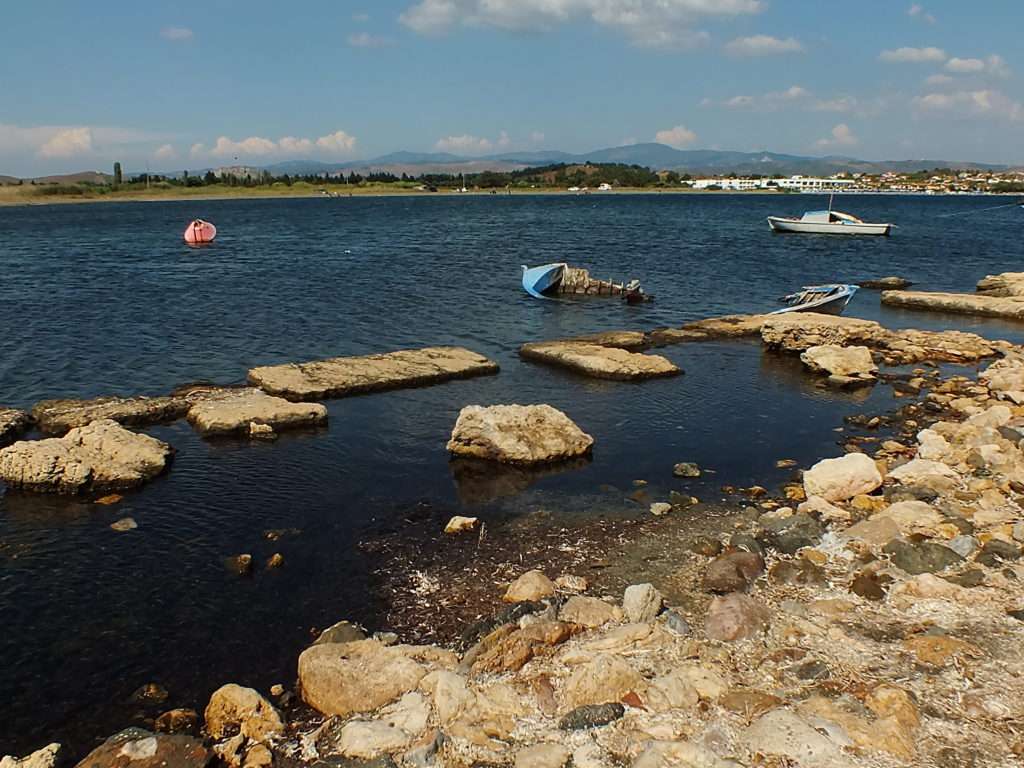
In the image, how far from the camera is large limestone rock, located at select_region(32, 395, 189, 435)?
19734mm

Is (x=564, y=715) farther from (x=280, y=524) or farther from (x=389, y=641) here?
(x=280, y=524)

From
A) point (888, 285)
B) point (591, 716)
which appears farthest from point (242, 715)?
point (888, 285)

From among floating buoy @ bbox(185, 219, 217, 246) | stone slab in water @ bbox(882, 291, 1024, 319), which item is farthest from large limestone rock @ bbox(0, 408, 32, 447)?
floating buoy @ bbox(185, 219, 217, 246)

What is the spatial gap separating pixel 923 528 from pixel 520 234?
80.2 meters

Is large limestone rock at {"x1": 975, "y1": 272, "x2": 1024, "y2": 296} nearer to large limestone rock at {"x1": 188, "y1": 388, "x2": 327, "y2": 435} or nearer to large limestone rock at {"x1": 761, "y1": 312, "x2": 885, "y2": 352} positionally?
large limestone rock at {"x1": 761, "y1": 312, "x2": 885, "y2": 352}

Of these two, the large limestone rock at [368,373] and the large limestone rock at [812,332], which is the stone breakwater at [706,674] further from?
the large limestone rock at [812,332]

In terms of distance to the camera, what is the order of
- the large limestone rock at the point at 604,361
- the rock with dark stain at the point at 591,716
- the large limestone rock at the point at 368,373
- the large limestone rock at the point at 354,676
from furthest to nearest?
1. the large limestone rock at the point at 604,361
2. the large limestone rock at the point at 368,373
3. the large limestone rock at the point at 354,676
4. the rock with dark stain at the point at 591,716

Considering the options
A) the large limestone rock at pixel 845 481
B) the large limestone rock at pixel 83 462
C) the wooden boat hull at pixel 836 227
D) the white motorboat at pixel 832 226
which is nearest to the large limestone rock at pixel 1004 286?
the large limestone rock at pixel 845 481

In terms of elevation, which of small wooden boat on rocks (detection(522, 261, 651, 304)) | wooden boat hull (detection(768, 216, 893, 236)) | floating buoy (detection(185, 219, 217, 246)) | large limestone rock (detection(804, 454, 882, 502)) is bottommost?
large limestone rock (detection(804, 454, 882, 502))

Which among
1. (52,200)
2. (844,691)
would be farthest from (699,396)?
(52,200)

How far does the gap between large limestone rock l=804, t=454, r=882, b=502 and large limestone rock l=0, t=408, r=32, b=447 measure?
19.3 metres

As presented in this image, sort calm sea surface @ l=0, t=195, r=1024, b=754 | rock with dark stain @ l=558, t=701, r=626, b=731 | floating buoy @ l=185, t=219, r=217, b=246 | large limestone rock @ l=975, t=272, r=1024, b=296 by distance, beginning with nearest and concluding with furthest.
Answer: rock with dark stain @ l=558, t=701, r=626, b=731 → calm sea surface @ l=0, t=195, r=1024, b=754 → large limestone rock @ l=975, t=272, r=1024, b=296 → floating buoy @ l=185, t=219, r=217, b=246

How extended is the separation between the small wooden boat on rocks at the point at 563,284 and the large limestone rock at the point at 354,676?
112ft

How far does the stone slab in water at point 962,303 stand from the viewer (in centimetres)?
3625
